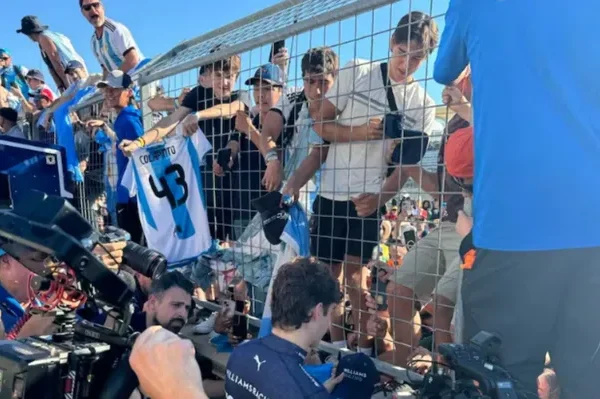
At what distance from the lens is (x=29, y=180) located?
4484 mm

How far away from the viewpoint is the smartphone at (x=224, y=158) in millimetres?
3665

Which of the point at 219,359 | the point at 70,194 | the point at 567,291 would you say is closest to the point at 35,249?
the point at 567,291

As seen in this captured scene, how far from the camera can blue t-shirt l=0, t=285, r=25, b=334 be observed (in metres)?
2.42

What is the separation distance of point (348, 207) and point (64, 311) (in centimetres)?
152

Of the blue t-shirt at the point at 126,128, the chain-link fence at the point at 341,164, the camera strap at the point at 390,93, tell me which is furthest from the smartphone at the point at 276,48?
the blue t-shirt at the point at 126,128

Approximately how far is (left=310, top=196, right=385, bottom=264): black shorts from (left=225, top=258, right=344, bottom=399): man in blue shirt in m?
0.60

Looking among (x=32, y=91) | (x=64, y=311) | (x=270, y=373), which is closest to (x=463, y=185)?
(x=270, y=373)

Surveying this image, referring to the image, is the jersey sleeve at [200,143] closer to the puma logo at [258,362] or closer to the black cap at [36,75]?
the puma logo at [258,362]

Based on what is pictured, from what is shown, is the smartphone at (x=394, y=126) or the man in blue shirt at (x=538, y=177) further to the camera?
the smartphone at (x=394, y=126)

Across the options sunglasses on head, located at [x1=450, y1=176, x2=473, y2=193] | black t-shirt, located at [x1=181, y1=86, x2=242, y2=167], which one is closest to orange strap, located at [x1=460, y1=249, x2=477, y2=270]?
sunglasses on head, located at [x1=450, y1=176, x2=473, y2=193]

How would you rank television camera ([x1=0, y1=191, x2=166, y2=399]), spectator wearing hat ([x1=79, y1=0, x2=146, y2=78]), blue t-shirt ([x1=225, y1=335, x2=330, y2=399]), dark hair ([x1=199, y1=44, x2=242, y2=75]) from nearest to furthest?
television camera ([x1=0, y1=191, x2=166, y2=399]) → blue t-shirt ([x1=225, y1=335, x2=330, y2=399]) → dark hair ([x1=199, y1=44, x2=242, y2=75]) → spectator wearing hat ([x1=79, y1=0, x2=146, y2=78])

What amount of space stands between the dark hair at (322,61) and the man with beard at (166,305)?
52.7 inches

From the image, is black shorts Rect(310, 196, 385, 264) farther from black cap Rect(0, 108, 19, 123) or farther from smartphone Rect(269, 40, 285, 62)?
black cap Rect(0, 108, 19, 123)

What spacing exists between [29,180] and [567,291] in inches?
161
